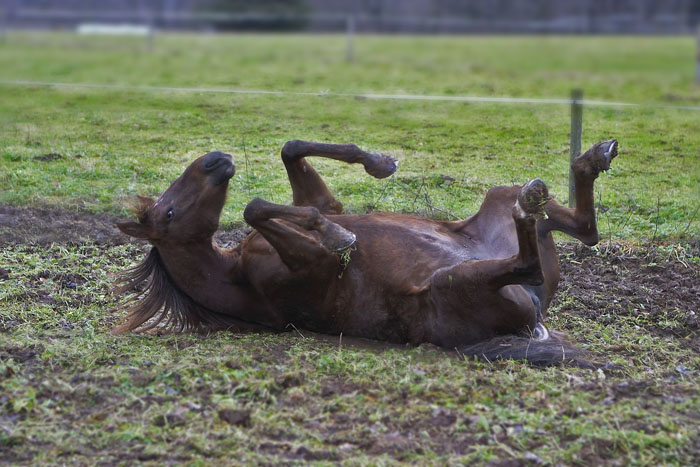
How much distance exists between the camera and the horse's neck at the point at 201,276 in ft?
15.6

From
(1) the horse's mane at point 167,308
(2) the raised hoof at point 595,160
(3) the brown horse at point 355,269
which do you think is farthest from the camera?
(1) the horse's mane at point 167,308

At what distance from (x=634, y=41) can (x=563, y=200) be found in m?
26.7

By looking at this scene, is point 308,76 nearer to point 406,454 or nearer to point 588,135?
point 588,135

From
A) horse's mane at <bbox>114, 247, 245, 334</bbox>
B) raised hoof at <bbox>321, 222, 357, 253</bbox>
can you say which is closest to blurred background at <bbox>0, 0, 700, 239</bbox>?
horse's mane at <bbox>114, 247, 245, 334</bbox>

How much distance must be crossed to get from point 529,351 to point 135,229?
2.19m

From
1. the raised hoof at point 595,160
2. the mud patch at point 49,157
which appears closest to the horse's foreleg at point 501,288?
the raised hoof at point 595,160

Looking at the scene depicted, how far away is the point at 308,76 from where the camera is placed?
57.7ft

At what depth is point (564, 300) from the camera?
545 centimetres

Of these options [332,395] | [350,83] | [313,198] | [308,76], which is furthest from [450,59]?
[332,395]

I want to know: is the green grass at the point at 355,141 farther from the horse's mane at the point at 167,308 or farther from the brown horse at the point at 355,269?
the horse's mane at the point at 167,308

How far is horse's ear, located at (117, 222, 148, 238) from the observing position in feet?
15.2

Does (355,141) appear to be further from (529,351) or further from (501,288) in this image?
(529,351)

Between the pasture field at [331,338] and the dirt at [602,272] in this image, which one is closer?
the pasture field at [331,338]

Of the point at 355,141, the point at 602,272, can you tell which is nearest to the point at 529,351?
the point at 602,272
